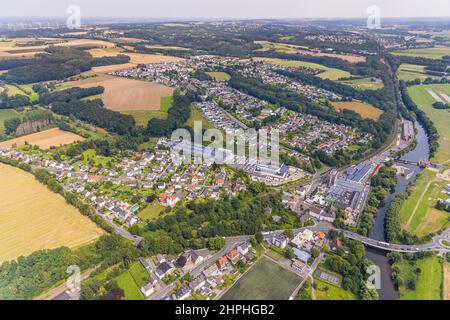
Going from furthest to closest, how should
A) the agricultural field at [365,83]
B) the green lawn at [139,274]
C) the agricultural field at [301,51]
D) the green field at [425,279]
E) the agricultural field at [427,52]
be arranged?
1. the agricultural field at [427,52]
2. the agricultural field at [301,51]
3. the agricultural field at [365,83]
4. the green lawn at [139,274]
5. the green field at [425,279]

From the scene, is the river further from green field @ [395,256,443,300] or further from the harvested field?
the harvested field

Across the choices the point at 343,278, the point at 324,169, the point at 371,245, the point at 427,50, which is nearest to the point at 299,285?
the point at 343,278

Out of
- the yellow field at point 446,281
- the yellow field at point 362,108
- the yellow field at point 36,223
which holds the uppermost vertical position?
the yellow field at point 362,108

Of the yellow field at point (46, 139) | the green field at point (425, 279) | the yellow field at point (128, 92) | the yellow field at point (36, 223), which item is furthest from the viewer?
the yellow field at point (128, 92)

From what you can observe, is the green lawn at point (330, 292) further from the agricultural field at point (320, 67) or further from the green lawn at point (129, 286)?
the agricultural field at point (320, 67)

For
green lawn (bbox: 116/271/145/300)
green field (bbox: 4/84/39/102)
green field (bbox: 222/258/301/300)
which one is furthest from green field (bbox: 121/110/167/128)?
green field (bbox: 222/258/301/300)

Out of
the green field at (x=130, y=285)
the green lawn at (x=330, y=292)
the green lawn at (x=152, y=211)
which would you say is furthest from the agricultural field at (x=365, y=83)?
the green field at (x=130, y=285)

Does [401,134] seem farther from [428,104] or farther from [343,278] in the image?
[343,278]
